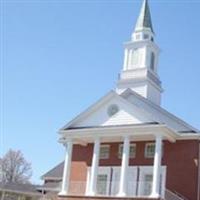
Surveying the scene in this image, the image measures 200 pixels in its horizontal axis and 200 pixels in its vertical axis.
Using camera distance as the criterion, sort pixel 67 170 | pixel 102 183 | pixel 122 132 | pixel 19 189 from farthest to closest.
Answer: pixel 19 189
pixel 102 183
pixel 67 170
pixel 122 132

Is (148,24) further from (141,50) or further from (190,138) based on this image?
(190,138)

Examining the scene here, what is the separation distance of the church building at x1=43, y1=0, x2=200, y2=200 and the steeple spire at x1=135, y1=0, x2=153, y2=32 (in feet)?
22.0

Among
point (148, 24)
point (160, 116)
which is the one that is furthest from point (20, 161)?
point (160, 116)

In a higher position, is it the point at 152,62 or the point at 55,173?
the point at 152,62

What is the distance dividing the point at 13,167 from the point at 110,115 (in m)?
43.7

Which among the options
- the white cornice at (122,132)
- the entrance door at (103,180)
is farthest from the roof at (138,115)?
the entrance door at (103,180)

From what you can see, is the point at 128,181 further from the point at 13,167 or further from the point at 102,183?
the point at 13,167

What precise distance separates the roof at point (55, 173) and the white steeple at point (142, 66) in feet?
37.8

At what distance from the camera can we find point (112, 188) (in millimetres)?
28906

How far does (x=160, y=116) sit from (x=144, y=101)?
6.96 ft

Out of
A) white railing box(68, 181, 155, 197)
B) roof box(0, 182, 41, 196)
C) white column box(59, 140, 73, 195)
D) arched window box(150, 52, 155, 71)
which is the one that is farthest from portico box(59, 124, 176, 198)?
roof box(0, 182, 41, 196)

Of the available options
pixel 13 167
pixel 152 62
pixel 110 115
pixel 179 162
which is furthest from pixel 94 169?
pixel 13 167

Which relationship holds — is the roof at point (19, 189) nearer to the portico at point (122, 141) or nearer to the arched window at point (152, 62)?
the portico at point (122, 141)

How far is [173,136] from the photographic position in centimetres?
2828
